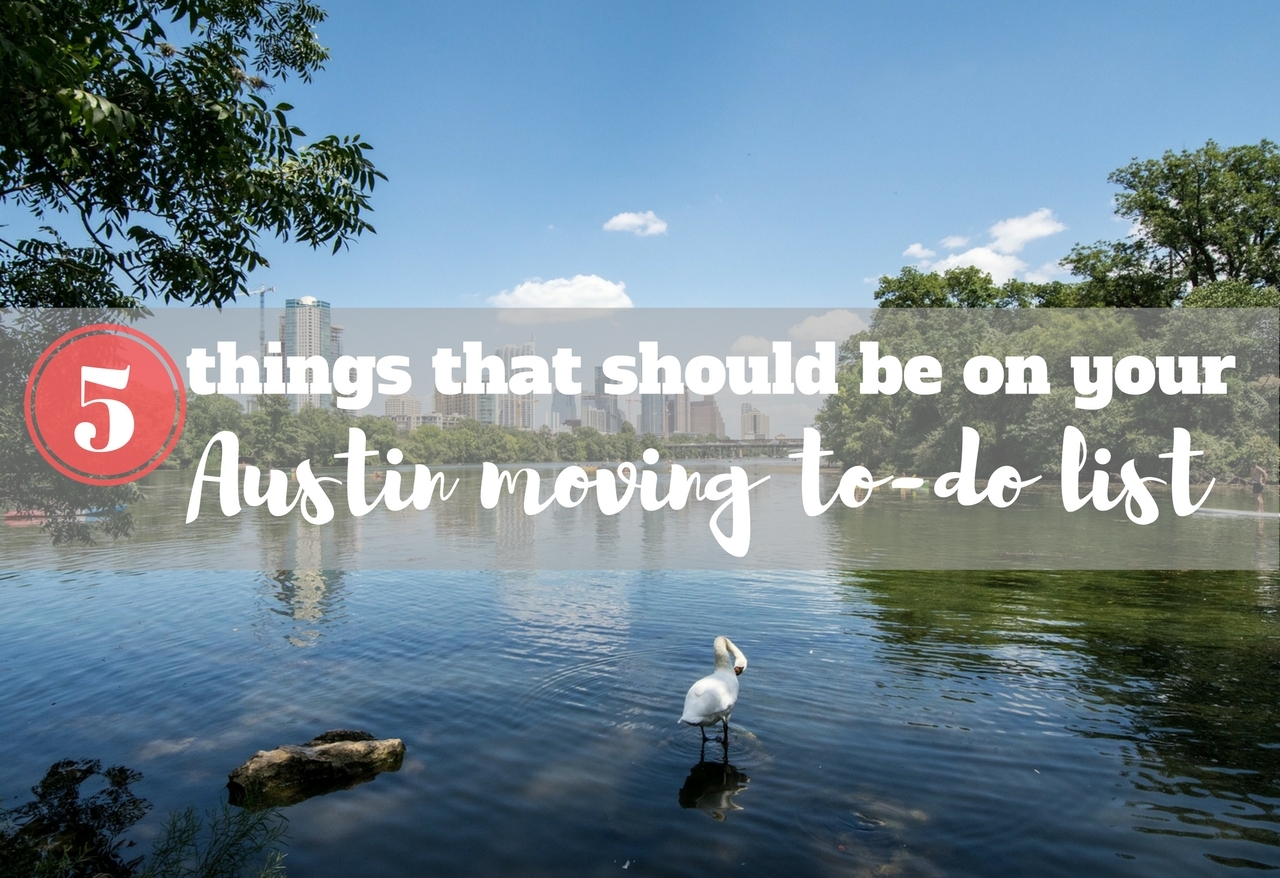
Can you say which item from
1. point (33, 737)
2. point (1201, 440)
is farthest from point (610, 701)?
point (1201, 440)

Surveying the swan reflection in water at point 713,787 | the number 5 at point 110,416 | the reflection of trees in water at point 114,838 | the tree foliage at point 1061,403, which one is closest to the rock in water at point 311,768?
the reflection of trees in water at point 114,838

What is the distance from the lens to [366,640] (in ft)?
56.2

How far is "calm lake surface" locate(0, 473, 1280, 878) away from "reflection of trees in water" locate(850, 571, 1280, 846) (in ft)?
0.24

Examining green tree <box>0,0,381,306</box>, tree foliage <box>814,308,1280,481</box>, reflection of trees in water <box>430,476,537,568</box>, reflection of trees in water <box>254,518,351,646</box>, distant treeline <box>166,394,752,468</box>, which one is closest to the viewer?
green tree <box>0,0,381,306</box>

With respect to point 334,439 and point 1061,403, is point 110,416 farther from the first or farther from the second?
point 334,439

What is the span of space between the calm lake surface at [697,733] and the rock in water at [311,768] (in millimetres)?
345

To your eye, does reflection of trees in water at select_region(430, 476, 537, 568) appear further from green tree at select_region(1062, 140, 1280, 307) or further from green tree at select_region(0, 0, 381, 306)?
green tree at select_region(1062, 140, 1280, 307)

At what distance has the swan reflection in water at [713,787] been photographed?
8.87 meters

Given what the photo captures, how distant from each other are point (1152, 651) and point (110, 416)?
22.1 m

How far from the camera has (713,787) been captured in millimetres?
9328

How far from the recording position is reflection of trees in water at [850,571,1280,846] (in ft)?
30.8

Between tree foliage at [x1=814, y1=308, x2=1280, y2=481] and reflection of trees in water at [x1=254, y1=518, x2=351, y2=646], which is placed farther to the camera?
tree foliage at [x1=814, y1=308, x2=1280, y2=481]

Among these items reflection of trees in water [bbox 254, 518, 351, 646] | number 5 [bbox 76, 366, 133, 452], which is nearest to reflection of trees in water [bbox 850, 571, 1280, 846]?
reflection of trees in water [bbox 254, 518, 351, 646]

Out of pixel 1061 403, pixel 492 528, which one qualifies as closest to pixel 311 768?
pixel 492 528
